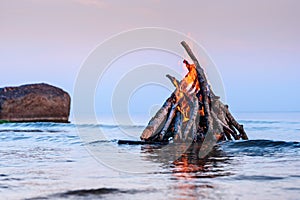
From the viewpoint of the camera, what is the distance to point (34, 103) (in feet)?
130

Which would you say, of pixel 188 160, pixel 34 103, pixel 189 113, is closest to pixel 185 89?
pixel 189 113

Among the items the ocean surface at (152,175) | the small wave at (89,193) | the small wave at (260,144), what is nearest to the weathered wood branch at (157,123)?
the ocean surface at (152,175)

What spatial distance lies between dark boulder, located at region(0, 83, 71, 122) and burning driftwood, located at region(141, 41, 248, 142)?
27.3m

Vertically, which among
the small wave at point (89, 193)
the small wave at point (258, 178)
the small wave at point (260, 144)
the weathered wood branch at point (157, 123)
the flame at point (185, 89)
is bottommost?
the small wave at point (89, 193)

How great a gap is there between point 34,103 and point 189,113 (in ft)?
92.7

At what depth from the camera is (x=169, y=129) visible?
13797mm

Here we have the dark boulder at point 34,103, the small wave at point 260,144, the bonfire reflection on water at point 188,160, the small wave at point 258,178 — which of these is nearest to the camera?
the small wave at point 258,178

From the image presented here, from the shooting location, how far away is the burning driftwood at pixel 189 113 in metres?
13.4

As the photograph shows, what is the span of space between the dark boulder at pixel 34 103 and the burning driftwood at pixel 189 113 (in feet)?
89.6

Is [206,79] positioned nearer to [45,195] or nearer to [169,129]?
[169,129]

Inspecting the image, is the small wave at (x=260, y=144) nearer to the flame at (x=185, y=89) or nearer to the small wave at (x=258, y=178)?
the flame at (x=185, y=89)

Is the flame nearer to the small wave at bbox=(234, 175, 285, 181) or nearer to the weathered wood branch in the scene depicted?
the weathered wood branch

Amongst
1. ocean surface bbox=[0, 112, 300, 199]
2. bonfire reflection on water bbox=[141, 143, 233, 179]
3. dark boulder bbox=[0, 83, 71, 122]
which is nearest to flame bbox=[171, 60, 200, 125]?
bonfire reflection on water bbox=[141, 143, 233, 179]

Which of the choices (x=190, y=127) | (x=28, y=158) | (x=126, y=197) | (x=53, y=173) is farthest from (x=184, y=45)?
(x=126, y=197)
